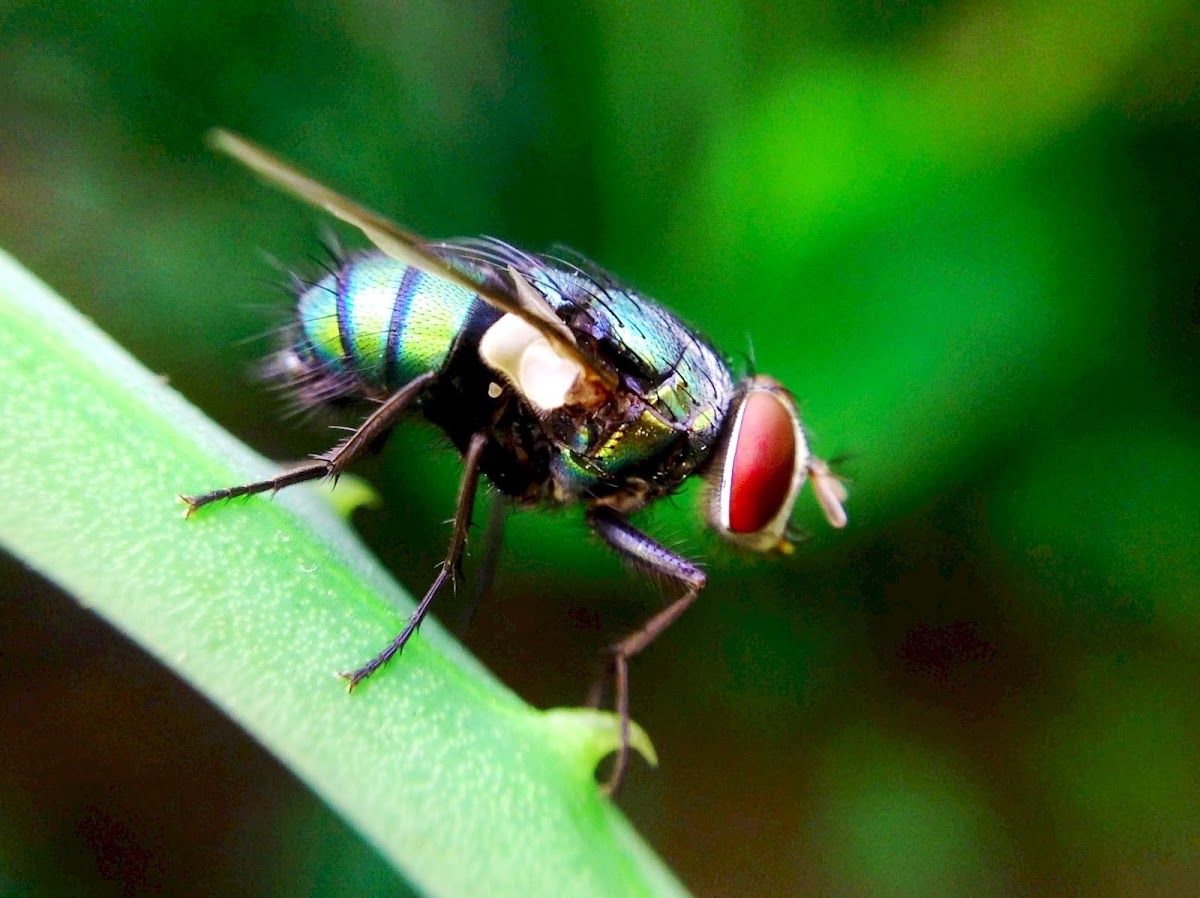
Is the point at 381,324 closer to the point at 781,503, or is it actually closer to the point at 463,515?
the point at 463,515

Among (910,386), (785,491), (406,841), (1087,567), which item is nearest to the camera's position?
(406,841)

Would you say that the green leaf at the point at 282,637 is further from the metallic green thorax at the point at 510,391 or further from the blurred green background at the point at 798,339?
the blurred green background at the point at 798,339

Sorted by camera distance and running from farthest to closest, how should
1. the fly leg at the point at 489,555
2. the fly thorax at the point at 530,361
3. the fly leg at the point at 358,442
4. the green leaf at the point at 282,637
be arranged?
the fly leg at the point at 489,555 < the fly thorax at the point at 530,361 < the fly leg at the point at 358,442 < the green leaf at the point at 282,637

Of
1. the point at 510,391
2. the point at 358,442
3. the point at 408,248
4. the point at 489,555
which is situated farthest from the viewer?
the point at 489,555

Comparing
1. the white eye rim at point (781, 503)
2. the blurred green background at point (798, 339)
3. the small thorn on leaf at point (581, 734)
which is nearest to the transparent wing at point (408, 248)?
the white eye rim at point (781, 503)

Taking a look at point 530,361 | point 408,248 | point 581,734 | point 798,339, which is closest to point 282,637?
point 581,734

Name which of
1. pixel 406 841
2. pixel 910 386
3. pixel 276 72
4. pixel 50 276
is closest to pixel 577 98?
pixel 276 72

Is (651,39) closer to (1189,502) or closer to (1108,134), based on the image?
(1108,134)
